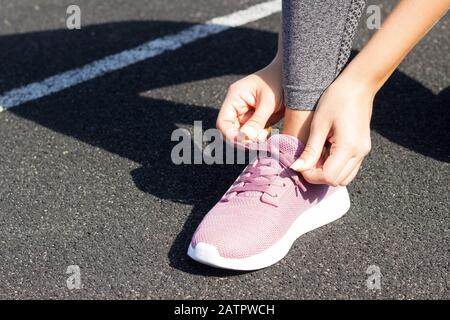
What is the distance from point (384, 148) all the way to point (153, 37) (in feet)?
3.62

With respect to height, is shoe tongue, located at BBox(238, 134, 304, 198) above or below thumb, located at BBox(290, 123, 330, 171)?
below

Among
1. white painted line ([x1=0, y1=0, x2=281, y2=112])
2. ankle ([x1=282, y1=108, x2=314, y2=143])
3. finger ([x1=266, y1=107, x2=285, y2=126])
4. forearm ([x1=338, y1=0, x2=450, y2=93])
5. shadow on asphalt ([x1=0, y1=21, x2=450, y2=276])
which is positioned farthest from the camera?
white painted line ([x1=0, y1=0, x2=281, y2=112])

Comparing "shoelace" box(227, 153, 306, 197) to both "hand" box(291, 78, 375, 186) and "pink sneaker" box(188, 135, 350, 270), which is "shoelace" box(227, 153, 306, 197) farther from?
"hand" box(291, 78, 375, 186)

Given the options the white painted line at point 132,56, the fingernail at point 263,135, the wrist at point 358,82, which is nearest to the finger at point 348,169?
the wrist at point 358,82

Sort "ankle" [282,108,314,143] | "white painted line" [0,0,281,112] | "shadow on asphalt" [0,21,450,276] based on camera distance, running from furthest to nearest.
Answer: "white painted line" [0,0,281,112] < "shadow on asphalt" [0,21,450,276] < "ankle" [282,108,314,143]

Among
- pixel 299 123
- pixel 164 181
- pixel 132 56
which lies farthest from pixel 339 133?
pixel 132 56

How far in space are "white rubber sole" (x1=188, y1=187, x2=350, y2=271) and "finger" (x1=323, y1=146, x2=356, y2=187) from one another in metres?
0.22

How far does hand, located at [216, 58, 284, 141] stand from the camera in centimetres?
185

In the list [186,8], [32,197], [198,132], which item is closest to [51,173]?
[32,197]

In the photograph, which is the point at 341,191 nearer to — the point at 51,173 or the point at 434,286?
the point at 434,286

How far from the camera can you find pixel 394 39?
5.36 ft

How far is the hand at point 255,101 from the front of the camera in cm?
185

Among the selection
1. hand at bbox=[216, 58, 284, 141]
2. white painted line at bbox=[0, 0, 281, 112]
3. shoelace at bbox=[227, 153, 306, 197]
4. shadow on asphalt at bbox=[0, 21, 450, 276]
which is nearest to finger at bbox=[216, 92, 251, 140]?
hand at bbox=[216, 58, 284, 141]

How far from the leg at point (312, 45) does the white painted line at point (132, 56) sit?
1.05 metres
